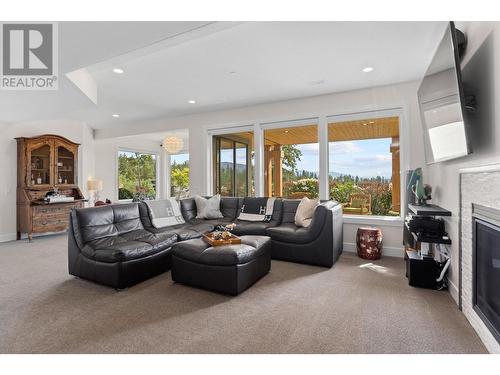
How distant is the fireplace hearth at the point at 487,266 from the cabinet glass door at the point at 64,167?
7027 mm

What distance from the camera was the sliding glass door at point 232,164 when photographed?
218 inches

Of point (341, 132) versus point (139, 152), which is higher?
point (139, 152)

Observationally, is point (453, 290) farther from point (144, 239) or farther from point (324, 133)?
point (144, 239)

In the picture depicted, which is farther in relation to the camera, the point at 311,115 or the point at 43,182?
the point at 43,182

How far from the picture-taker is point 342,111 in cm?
429

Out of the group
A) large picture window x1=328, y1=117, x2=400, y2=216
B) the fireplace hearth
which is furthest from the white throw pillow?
the fireplace hearth

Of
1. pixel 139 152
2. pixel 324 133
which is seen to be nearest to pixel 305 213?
pixel 324 133

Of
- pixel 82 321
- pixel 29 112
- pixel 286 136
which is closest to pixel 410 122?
pixel 286 136

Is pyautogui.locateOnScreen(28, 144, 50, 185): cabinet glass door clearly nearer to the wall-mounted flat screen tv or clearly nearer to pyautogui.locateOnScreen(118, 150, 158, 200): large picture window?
pyautogui.locateOnScreen(118, 150, 158, 200): large picture window

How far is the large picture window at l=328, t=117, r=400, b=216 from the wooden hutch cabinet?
5550 millimetres

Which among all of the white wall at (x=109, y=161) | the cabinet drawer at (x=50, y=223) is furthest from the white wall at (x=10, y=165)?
the white wall at (x=109, y=161)

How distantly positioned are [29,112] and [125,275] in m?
3.59

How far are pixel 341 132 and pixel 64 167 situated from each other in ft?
19.9

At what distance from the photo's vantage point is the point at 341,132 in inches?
176
